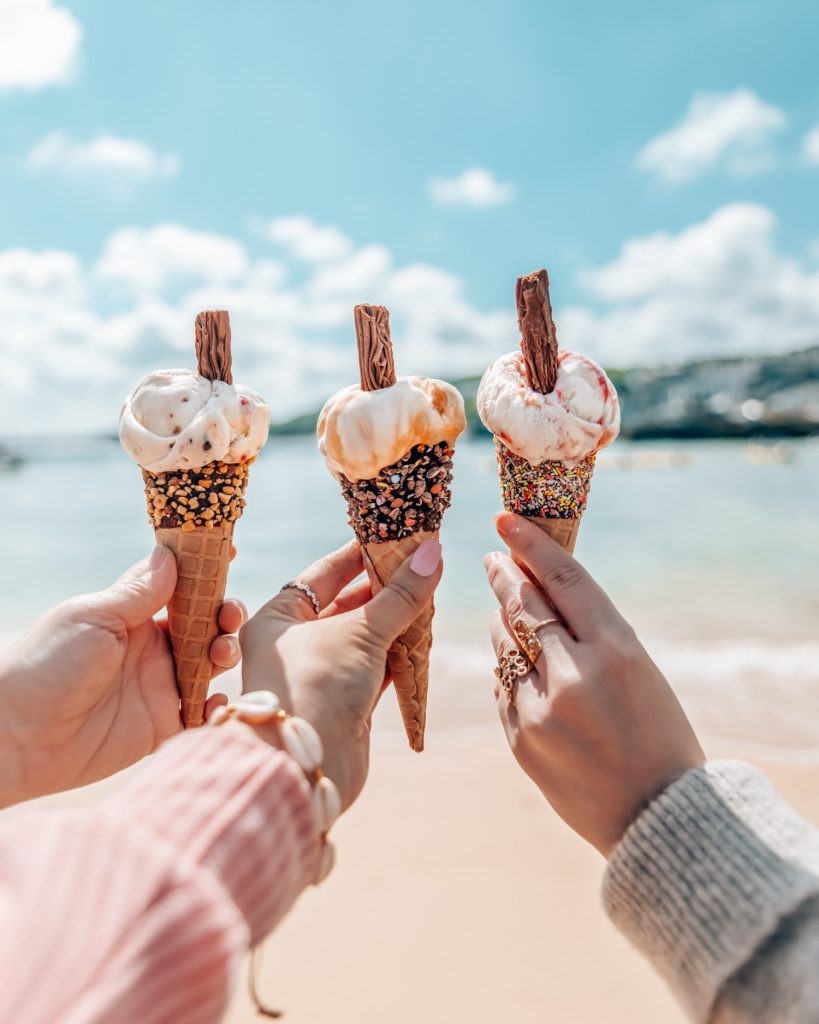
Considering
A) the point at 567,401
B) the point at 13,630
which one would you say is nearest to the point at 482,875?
the point at 567,401

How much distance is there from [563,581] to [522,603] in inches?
5.7

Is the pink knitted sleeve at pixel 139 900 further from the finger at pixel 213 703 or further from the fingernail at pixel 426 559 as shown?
the finger at pixel 213 703

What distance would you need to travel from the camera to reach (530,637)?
2010mm

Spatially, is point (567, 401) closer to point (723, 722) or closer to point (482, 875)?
point (482, 875)

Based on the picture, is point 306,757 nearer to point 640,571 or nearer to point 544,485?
point 544,485

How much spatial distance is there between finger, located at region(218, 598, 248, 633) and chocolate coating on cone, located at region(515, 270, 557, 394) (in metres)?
1.37

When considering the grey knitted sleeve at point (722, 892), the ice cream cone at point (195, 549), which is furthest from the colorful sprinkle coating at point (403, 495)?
the grey knitted sleeve at point (722, 892)

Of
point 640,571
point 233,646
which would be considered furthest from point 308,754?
point 640,571

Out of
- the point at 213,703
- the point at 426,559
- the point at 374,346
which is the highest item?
the point at 374,346

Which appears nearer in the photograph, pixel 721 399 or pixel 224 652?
pixel 224 652

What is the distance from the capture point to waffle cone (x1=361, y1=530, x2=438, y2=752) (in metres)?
2.49

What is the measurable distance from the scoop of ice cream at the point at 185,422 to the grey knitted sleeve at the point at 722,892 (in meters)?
1.72

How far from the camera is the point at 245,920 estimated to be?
3.99ft

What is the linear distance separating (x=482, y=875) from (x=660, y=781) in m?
3.05
